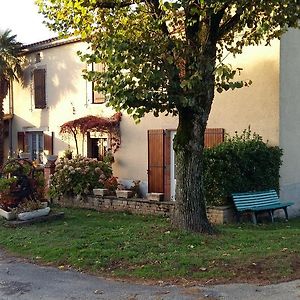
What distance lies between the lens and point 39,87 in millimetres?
19766

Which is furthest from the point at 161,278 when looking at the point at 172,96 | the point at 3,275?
the point at 172,96

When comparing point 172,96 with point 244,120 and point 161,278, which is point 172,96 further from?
point 244,120

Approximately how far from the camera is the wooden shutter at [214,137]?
13.9m

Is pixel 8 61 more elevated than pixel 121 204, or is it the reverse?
pixel 8 61

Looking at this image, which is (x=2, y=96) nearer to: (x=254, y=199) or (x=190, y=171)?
(x=254, y=199)

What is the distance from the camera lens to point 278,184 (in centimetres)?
1339

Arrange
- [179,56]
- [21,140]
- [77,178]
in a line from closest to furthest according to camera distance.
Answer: [179,56], [77,178], [21,140]

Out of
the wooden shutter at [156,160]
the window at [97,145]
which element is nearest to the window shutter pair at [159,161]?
the wooden shutter at [156,160]

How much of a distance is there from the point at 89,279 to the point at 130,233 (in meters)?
2.79

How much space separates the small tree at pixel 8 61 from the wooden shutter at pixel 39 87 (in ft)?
3.51

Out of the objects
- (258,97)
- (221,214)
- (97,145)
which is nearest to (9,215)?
(221,214)

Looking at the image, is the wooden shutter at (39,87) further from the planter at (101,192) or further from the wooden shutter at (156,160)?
the planter at (101,192)

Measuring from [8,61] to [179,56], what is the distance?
12.8m

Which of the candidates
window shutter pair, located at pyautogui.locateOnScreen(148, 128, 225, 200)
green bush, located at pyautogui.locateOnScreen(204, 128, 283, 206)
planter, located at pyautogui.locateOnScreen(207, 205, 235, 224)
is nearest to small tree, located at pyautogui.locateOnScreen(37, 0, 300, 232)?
planter, located at pyautogui.locateOnScreen(207, 205, 235, 224)
